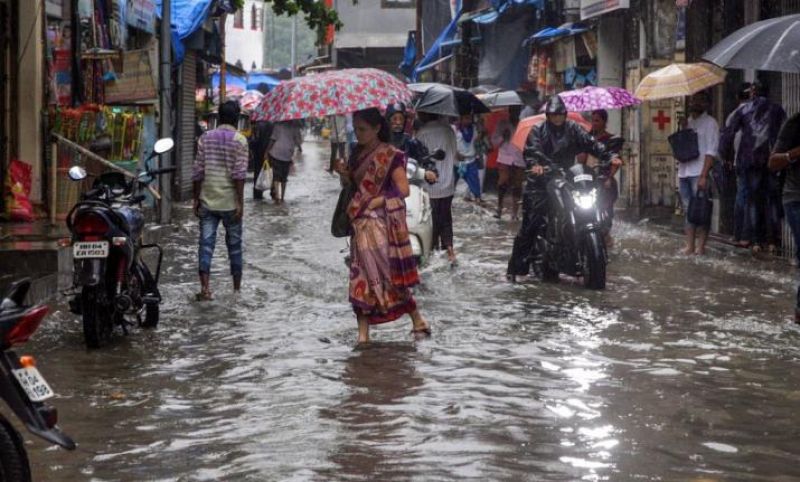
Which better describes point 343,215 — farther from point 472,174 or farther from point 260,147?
point 260,147

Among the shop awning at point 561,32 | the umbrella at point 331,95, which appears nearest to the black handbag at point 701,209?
the umbrella at point 331,95

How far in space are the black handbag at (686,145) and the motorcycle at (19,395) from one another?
11466 millimetres

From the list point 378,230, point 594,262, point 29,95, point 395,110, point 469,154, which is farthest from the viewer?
point 469,154

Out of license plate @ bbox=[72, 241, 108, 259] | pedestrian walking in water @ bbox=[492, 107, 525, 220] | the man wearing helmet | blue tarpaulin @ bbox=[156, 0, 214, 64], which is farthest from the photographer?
blue tarpaulin @ bbox=[156, 0, 214, 64]

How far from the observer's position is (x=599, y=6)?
899 inches

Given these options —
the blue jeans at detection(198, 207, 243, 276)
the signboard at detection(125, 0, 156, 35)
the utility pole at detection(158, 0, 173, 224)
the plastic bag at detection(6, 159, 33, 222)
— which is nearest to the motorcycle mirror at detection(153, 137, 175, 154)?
the blue jeans at detection(198, 207, 243, 276)

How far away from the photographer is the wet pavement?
601 centimetres

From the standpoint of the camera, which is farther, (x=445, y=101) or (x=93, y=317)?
(x=445, y=101)

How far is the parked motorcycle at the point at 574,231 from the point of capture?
12.3 metres

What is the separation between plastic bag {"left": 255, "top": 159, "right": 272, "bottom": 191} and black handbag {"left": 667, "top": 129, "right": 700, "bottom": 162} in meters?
11.7

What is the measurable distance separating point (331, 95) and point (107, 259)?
2.27 m

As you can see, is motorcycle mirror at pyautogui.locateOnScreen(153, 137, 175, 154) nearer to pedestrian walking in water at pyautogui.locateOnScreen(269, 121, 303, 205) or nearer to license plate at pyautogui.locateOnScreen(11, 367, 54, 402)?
license plate at pyautogui.locateOnScreen(11, 367, 54, 402)

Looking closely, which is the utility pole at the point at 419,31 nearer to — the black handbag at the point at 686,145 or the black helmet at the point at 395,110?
the black handbag at the point at 686,145

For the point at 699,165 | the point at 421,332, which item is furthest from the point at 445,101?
the point at 421,332
